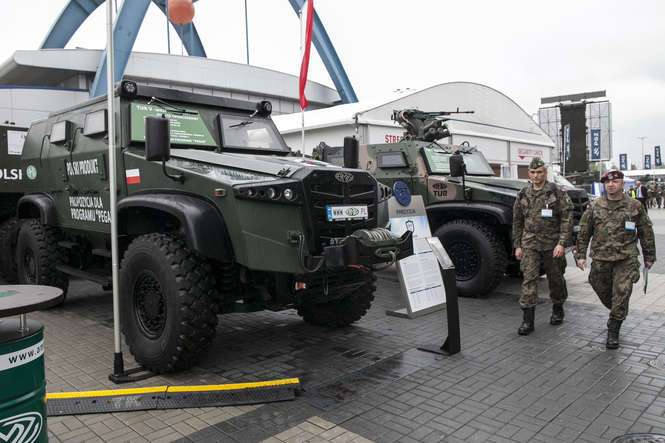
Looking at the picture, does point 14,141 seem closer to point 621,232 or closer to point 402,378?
point 402,378

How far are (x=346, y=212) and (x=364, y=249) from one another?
385 mm

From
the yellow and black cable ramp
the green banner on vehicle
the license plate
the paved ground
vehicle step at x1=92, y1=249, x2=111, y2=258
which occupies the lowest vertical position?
the paved ground

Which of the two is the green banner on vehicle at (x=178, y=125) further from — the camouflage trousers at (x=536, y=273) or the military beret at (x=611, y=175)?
the military beret at (x=611, y=175)

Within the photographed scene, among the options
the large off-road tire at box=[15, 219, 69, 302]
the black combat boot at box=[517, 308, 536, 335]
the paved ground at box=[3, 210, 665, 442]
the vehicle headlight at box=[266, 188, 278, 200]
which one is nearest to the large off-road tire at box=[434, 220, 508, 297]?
the paved ground at box=[3, 210, 665, 442]

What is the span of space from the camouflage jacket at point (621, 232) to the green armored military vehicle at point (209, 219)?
201cm

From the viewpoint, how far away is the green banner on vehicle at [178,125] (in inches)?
188

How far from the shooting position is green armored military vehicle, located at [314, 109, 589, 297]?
7.01m

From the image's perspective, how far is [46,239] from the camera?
6086 millimetres

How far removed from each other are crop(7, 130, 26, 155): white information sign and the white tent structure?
6.88m

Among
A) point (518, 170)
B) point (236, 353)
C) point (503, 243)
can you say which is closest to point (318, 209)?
point (236, 353)

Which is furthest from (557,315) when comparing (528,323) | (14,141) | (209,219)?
(14,141)

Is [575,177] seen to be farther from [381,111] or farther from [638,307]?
[638,307]

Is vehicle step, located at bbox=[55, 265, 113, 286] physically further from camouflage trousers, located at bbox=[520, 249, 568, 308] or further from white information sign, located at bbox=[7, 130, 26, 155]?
camouflage trousers, located at bbox=[520, 249, 568, 308]

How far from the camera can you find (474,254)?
7.16m
